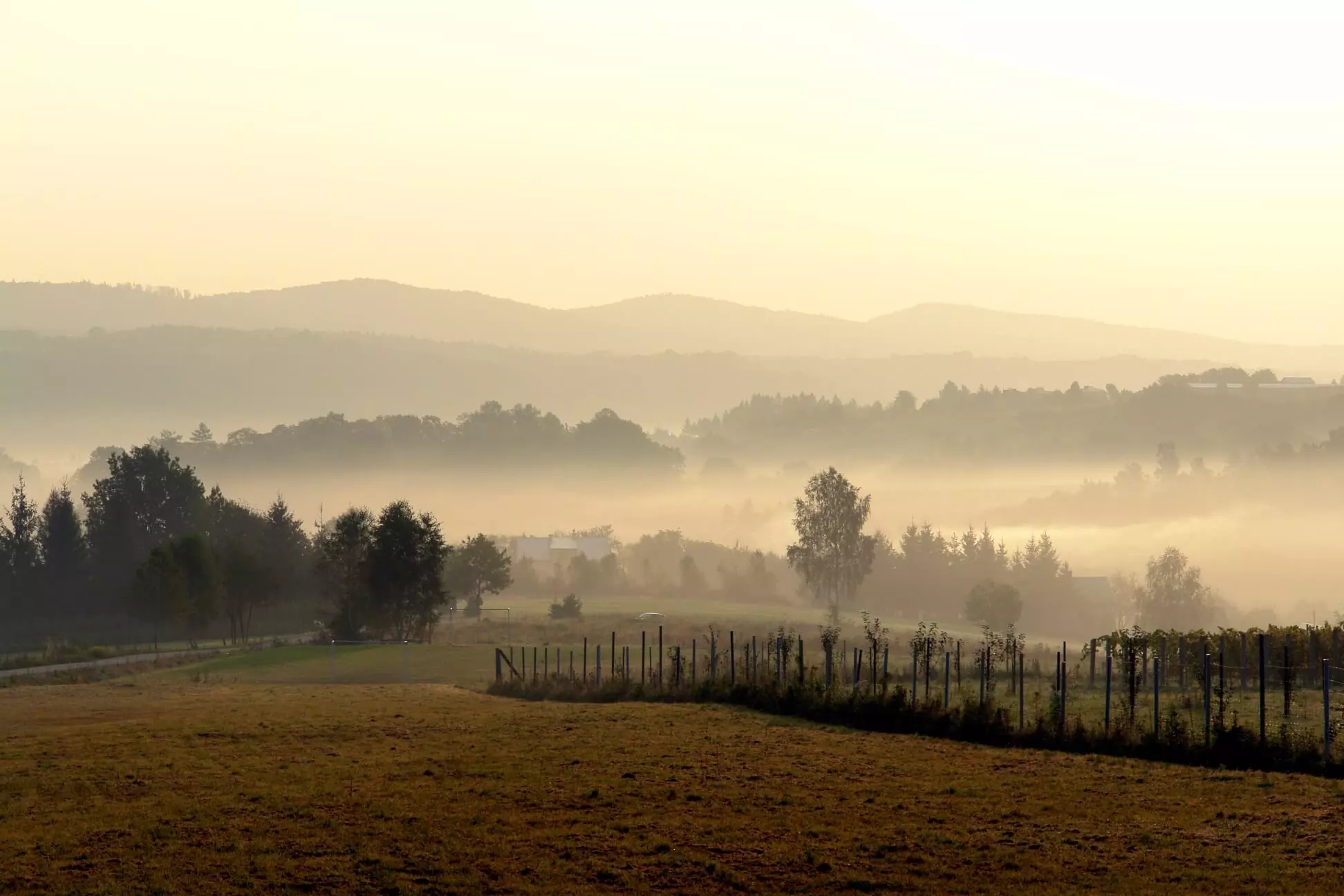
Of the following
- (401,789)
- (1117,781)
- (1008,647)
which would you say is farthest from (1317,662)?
(401,789)

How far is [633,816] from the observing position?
104 feet

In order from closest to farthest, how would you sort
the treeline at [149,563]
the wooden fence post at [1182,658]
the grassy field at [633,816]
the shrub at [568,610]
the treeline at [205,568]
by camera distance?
the grassy field at [633,816], the wooden fence post at [1182,658], the treeline at [149,563], the treeline at [205,568], the shrub at [568,610]

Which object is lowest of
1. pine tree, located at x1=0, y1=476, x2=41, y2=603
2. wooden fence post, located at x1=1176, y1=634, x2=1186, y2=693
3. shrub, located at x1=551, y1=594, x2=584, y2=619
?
shrub, located at x1=551, y1=594, x2=584, y2=619

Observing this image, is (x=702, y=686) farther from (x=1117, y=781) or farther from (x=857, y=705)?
(x=1117, y=781)

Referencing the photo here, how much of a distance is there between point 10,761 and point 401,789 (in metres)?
14.7

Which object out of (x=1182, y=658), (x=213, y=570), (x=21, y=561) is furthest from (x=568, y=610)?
(x=1182, y=658)

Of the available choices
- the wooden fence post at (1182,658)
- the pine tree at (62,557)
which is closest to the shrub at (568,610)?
the pine tree at (62,557)

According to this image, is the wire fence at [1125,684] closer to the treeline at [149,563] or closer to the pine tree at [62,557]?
the treeline at [149,563]

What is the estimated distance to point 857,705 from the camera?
48.3 metres

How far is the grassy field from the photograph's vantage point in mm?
26391

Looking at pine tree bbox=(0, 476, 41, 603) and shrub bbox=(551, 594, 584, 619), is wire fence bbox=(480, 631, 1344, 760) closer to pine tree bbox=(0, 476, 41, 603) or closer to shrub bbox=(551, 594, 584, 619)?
shrub bbox=(551, 594, 584, 619)

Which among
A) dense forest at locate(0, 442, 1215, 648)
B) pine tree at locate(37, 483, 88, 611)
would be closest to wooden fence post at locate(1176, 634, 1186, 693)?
dense forest at locate(0, 442, 1215, 648)

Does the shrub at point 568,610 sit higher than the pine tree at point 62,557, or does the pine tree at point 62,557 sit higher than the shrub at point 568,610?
the pine tree at point 62,557

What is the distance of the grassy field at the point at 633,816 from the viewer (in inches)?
1039
